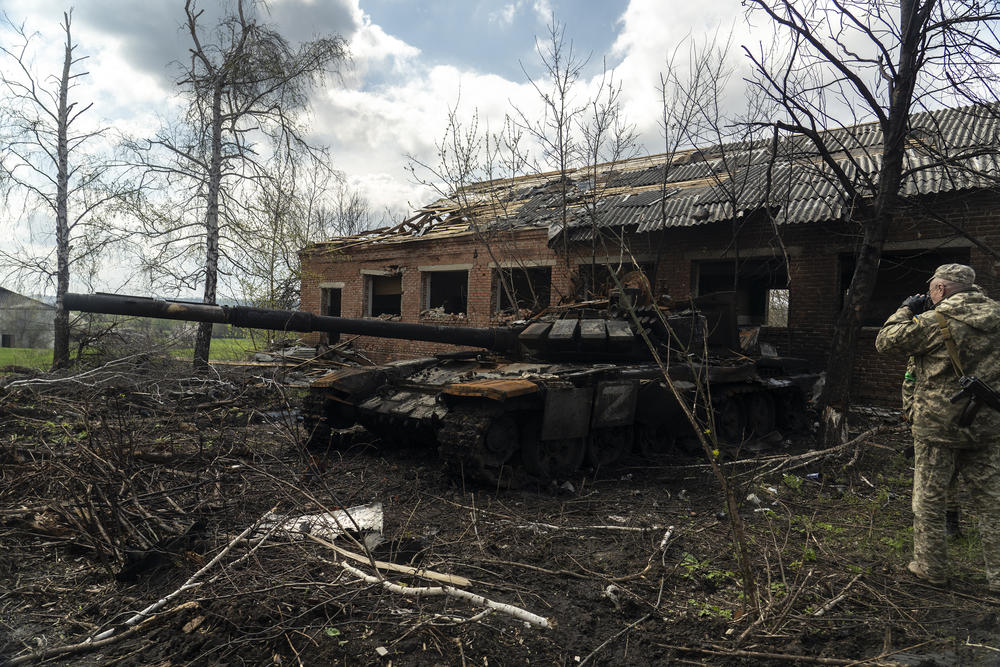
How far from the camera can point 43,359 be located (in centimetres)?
1462

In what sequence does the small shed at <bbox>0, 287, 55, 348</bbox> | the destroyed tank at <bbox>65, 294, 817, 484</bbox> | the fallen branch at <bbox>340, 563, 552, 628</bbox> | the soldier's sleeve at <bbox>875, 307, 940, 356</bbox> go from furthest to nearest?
the small shed at <bbox>0, 287, 55, 348</bbox> < the destroyed tank at <bbox>65, 294, 817, 484</bbox> < the soldier's sleeve at <bbox>875, 307, 940, 356</bbox> < the fallen branch at <bbox>340, 563, 552, 628</bbox>

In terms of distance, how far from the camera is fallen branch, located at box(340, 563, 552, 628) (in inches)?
128

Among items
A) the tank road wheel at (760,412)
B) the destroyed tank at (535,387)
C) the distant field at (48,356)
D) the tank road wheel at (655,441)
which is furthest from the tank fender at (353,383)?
the distant field at (48,356)

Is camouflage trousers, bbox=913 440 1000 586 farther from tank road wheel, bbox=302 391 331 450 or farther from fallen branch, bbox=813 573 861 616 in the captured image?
tank road wheel, bbox=302 391 331 450

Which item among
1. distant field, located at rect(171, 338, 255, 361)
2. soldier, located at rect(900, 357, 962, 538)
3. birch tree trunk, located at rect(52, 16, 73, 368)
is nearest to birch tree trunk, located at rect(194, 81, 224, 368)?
distant field, located at rect(171, 338, 255, 361)

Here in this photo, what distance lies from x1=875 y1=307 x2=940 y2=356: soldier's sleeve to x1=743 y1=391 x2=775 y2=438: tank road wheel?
4883 millimetres

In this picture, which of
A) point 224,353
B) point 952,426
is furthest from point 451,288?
point 952,426

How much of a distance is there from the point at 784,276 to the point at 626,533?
8891mm

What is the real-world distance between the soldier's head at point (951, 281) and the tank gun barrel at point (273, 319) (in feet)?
14.7

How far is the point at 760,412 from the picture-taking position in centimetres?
937

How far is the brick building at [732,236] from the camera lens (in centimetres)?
898

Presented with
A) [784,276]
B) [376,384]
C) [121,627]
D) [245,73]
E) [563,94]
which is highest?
[245,73]

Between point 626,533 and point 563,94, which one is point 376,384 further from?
point 563,94

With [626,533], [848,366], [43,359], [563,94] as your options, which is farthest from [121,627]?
[43,359]
